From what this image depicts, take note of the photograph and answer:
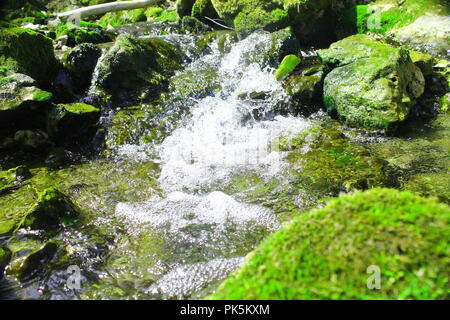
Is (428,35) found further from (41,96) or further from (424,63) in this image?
(41,96)

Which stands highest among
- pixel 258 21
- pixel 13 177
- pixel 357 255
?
pixel 357 255

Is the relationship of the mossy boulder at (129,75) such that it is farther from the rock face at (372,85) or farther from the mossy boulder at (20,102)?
the rock face at (372,85)

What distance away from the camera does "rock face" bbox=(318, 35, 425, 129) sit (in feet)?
22.9

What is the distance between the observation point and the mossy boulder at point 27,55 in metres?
8.22

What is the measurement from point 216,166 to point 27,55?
6.12 meters

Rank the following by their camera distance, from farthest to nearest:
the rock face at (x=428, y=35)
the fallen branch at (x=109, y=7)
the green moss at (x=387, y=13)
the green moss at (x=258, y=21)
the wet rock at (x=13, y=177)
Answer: the fallen branch at (x=109, y=7)
the green moss at (x=258, y=21)
the green moss at (x=387, y=13)
the rock face at (x=428, y=35)
the wet rock at (x=13, y=177)

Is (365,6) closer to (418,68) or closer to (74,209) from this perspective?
(418,68)

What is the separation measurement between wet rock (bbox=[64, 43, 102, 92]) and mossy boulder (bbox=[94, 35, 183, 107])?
498mm

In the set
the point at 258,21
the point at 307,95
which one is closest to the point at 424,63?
the point at 307,95

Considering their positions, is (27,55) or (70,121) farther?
(27,55)

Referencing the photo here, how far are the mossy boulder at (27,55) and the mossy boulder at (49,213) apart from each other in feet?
15.6

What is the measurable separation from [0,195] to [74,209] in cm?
170

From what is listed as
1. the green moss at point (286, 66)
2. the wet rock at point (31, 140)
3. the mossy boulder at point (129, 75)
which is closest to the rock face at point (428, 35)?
the green moss at point (286, 66)

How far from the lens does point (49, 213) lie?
4.67m
